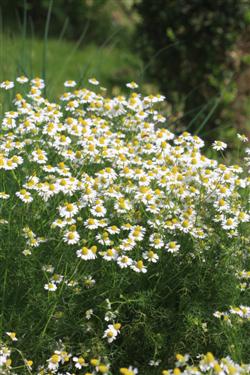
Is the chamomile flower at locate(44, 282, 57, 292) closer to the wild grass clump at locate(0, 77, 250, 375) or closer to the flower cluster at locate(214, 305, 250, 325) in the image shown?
the wild grass clump at locate(0, 77, 250, 375)

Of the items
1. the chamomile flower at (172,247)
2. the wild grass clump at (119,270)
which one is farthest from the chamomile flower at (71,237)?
the chamomile flower at (172,247)

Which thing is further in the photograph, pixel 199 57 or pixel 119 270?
pixel 199 57

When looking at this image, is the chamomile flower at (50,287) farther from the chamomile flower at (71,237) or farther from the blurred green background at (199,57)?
the blurred green background at (199,57)

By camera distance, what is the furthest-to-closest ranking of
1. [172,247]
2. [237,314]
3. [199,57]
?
[199,57], [172,247], [237,314]

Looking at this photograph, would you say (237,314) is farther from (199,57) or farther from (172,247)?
(199,57)

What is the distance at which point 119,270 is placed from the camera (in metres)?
3.05

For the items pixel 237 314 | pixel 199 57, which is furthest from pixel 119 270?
pixel 199 57

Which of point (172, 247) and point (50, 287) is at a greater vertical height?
point (172, 247)

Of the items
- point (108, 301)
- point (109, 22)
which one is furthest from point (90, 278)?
point (109, 22)

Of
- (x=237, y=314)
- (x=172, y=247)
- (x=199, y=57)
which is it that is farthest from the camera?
(x=199, y=57)

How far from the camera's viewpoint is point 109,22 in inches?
418

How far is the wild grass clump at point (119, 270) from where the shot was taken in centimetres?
286

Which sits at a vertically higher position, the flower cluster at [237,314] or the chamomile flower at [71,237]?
the chamomile flower at [71,237]

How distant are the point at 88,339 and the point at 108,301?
9.6 inches
